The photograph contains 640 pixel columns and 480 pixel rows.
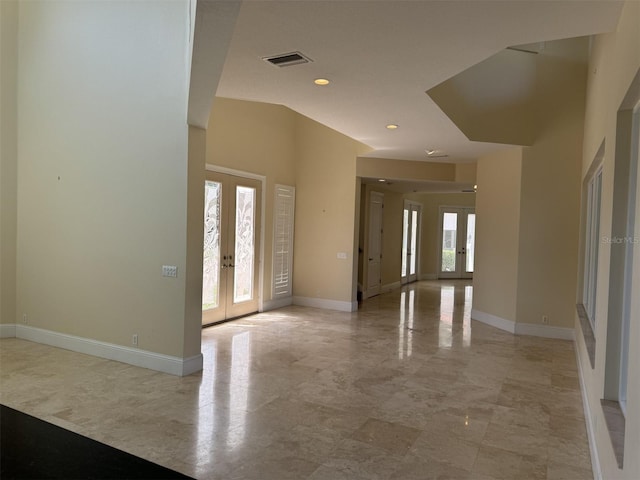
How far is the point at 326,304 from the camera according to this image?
8.91 meters

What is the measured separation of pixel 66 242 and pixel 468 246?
12735 millimetres

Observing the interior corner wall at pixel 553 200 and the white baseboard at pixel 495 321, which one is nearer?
the interior corner wall at pixel 553 200

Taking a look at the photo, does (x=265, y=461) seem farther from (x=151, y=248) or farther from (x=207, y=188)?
(x=207, y=188)

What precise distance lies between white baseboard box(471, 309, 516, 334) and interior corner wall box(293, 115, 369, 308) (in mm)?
2310

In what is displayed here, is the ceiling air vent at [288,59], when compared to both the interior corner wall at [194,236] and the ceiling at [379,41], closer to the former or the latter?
the ceiling at [379,41]

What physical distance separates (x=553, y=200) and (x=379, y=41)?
4.81m

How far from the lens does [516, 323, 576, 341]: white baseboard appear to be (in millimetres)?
6809

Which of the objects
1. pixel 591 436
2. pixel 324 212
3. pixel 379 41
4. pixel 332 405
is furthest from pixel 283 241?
pixel 591 436

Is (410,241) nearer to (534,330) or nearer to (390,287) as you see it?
(390,287)

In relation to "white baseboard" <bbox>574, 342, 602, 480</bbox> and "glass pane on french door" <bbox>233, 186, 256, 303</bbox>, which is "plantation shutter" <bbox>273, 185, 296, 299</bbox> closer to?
"glass pane on french door" <bbox>233, 186, 256, 303</bbox>

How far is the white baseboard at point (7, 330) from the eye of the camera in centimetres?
617

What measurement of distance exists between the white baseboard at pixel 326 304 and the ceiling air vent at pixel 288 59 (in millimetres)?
5709

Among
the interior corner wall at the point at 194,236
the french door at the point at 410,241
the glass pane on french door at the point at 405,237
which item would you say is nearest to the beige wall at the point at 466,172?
the french door at the point at 410,241

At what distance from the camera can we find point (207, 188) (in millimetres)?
6891
